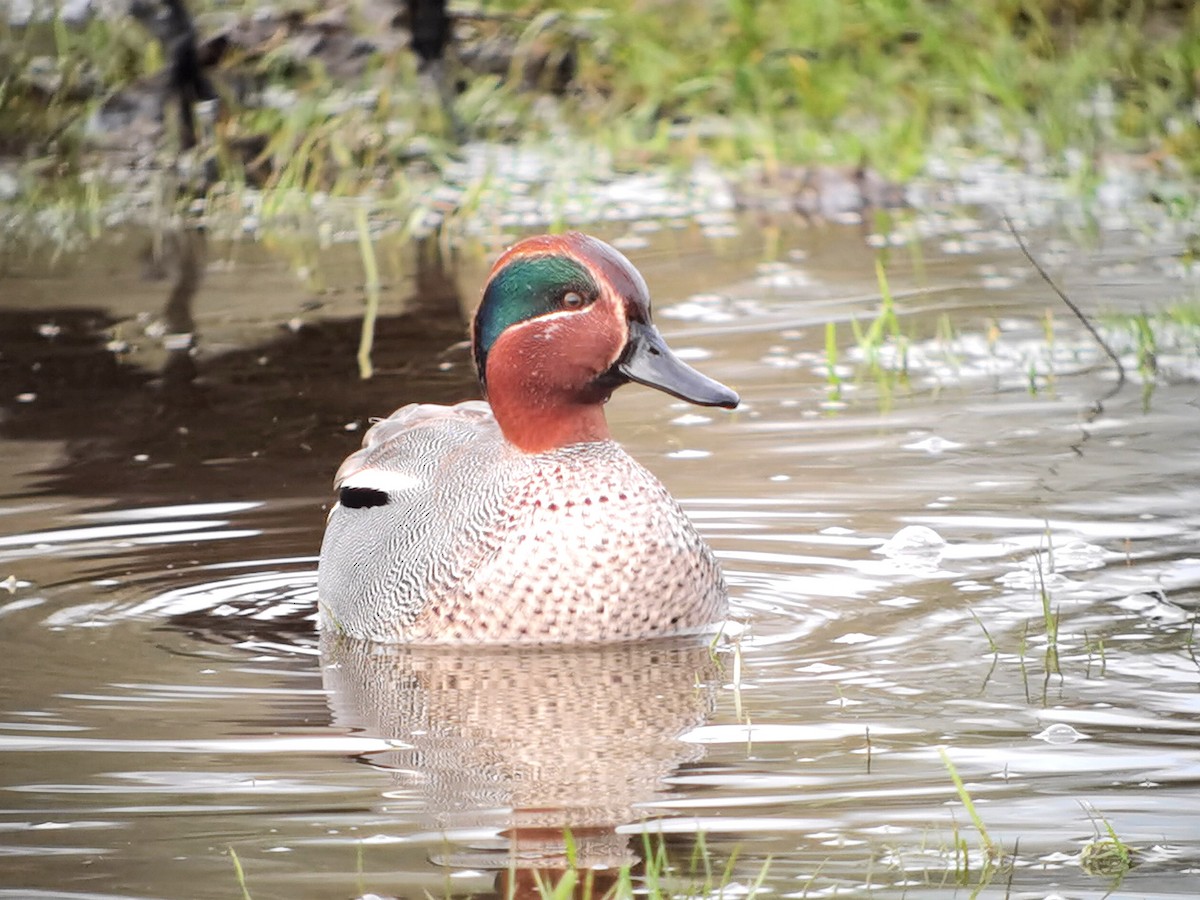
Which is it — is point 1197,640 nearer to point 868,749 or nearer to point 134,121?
point 868,749

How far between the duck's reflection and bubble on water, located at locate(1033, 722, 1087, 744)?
1.93 ft

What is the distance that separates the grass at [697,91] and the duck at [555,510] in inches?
236

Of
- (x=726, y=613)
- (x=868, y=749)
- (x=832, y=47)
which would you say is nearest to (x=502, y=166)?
(x=832, y=47)

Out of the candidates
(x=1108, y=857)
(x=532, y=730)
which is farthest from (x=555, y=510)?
(x=1108, y=857)

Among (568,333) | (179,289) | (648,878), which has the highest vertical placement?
(568,333)

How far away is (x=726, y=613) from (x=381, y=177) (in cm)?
684

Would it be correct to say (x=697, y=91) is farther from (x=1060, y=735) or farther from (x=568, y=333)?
(x=1060, y=735)

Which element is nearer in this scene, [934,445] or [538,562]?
[538,562]

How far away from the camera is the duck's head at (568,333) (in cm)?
461

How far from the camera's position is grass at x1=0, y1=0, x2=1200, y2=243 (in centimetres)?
1102

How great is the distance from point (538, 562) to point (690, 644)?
36 cm

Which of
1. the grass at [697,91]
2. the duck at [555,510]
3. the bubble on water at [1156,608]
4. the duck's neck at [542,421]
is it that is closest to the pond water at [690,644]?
the bubble on water at [1156,608]

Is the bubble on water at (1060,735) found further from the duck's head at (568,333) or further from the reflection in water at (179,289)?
the reflection in water at (179,289)

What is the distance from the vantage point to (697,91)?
1255 cm
